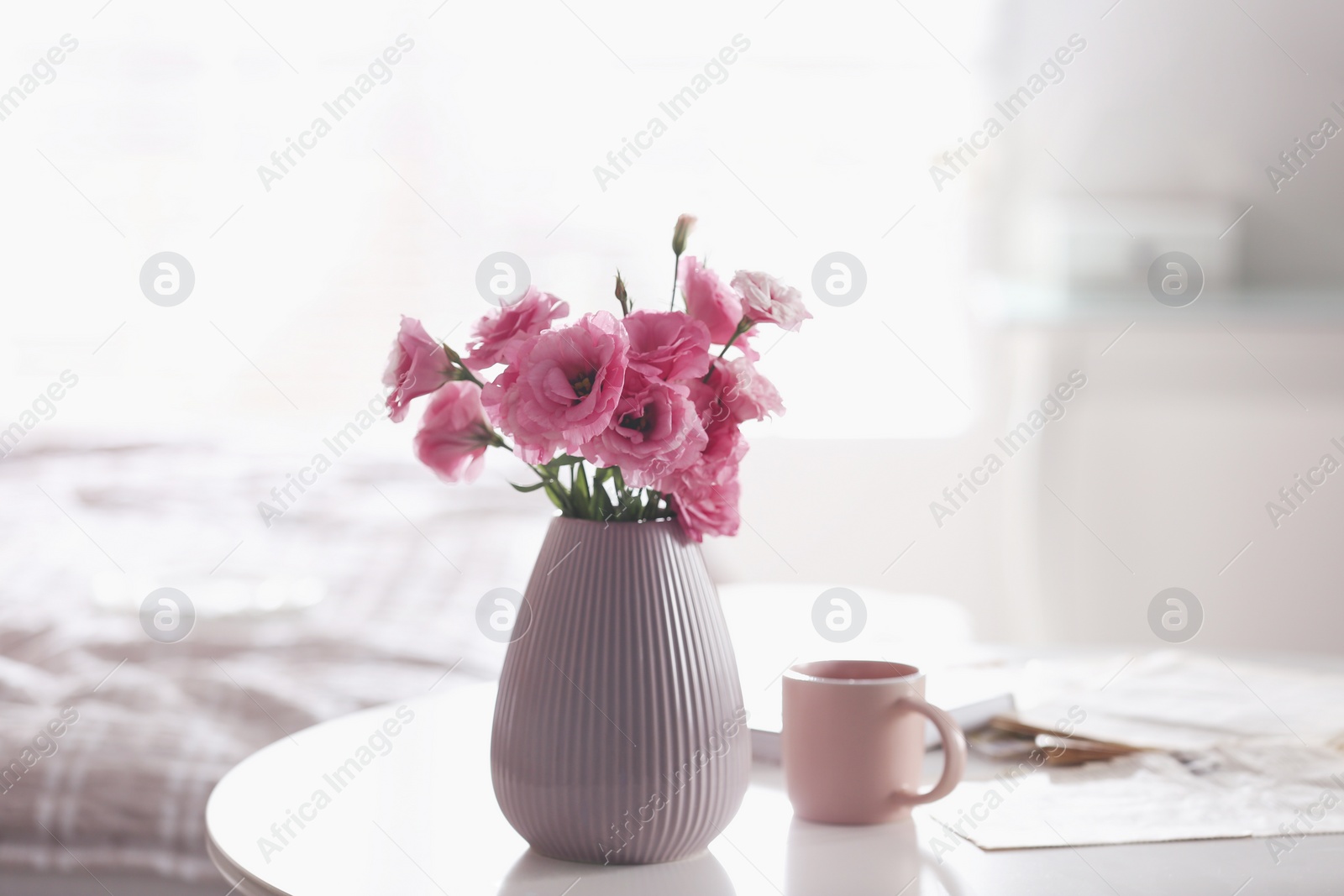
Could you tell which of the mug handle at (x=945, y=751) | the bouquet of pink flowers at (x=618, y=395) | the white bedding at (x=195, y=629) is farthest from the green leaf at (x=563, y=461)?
the white bedding at (x=195, y=629)

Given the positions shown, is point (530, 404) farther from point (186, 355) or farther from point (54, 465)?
point (186, 355)

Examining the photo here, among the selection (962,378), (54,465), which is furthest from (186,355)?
(962,378)

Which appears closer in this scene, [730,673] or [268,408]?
[730,673]

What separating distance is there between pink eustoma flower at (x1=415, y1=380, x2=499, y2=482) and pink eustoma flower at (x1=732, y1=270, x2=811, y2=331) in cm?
16

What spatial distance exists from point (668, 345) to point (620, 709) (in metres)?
0.19

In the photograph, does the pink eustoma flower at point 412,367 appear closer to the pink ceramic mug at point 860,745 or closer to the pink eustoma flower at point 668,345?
the pink eustoma flower at point 668,345

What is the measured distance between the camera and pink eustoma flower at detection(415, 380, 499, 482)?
0.67 m

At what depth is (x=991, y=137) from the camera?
264cm

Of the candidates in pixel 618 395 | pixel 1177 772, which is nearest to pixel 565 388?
pixel 618 395

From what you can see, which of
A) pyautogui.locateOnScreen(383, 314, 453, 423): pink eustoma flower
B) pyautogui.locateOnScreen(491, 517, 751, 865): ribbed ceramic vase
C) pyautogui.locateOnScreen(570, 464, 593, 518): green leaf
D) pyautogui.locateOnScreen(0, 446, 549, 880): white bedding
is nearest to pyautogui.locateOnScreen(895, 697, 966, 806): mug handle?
pyautogui.locateOnScreen(491, 517, 751, 865): ribbed ceramic vase

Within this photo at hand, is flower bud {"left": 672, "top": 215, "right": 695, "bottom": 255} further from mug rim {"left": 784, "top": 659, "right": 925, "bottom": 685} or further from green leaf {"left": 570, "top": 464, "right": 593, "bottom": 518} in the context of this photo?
mug rim {"left": 784, "top": 659, "right": 925, "bottom": 685}

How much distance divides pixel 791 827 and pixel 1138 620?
6.02ft

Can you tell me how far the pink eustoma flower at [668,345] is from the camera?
602 millimetres

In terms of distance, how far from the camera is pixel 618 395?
581 millimetres
